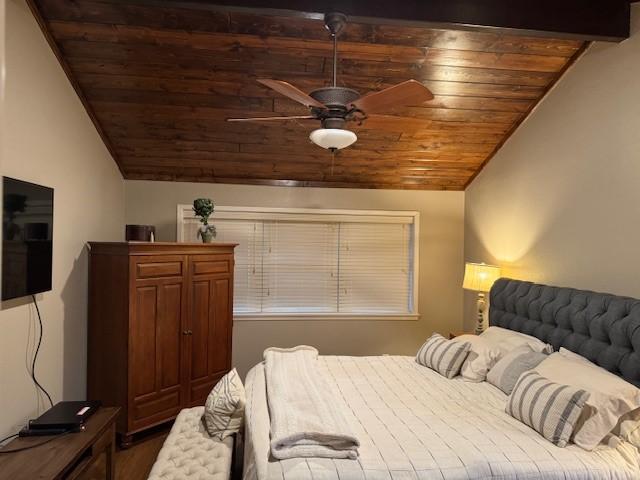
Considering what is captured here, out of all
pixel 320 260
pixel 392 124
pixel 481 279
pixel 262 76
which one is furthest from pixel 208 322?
pixel 481 279

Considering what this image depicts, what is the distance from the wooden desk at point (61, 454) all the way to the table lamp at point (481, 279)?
311cm

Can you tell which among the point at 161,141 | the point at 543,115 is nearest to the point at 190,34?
the point at 161,141

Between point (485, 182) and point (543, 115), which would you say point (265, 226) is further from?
point (543, 115)

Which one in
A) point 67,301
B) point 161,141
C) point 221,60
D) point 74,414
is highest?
point 221,60

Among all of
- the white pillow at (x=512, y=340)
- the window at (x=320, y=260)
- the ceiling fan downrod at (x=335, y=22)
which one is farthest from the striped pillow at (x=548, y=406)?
the window at (x=320, y=260)

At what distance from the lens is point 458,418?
7.80 feet

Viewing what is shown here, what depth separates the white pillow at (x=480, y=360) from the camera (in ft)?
10.0

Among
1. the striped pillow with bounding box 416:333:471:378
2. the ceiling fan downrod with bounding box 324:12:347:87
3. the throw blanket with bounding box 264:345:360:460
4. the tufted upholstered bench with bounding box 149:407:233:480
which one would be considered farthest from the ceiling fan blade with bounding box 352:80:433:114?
the tufted upholstered bench with bounding box 149:407:233:480

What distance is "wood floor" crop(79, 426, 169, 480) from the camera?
2.99 m

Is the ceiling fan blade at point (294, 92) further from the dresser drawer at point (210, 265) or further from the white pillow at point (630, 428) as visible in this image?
the white pillow at point (630, 428)

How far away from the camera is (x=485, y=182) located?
4.54 meters

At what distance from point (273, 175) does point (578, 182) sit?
280 centimetres

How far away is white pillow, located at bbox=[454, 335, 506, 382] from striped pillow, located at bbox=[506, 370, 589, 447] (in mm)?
611

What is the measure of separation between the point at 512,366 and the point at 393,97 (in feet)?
6.20
